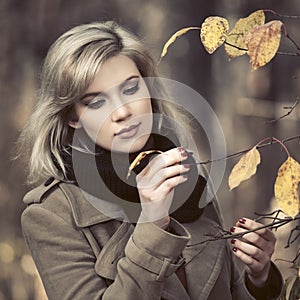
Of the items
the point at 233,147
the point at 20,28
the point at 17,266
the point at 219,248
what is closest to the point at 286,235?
the point at 233,147

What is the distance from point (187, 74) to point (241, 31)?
9.49 feet

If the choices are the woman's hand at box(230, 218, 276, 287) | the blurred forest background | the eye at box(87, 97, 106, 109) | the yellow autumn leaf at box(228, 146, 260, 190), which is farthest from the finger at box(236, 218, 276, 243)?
the blurred forest background

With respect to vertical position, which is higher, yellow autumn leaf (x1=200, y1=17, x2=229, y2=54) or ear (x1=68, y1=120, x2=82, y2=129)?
yellow autumn leaf (x1=200, y1=17, x2=229, y2=54)

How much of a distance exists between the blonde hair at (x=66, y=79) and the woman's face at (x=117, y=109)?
0.9 inches

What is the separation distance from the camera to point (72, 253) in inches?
69.0

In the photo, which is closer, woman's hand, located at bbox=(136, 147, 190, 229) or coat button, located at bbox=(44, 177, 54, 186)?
woman's hand, located at bbox=(136, 147, 190, 229)

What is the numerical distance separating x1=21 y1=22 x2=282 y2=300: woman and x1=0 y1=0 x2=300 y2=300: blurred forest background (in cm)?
249

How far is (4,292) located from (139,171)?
2.38 m

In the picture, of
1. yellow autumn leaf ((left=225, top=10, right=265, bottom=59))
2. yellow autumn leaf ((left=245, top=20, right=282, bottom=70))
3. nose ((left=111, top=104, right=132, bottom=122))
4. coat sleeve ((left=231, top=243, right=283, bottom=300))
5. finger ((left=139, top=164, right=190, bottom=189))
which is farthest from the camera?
coat sleeve ((left=231, top=243, right=283, bottom=300))

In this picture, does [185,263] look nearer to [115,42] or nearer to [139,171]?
[139,171]

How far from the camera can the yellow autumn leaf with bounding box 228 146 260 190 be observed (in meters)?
1.45

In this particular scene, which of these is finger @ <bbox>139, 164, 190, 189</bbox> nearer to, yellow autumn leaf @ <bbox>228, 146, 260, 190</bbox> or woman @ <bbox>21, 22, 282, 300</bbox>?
woman @ <bbox>21, 22, 282, 300</bbox>

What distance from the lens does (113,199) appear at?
1.82m

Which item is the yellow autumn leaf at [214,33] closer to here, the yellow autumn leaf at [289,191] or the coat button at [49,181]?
the yellow autumn leaf at [289,191]
